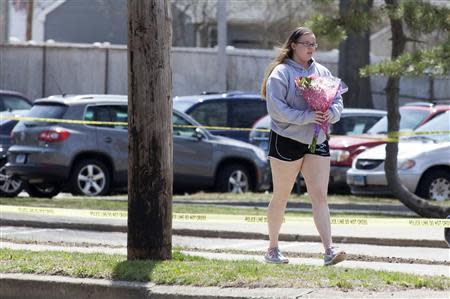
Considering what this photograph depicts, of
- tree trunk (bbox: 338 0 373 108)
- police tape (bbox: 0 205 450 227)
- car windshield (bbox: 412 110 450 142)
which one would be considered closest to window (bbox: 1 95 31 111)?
police tape (bbox: 0 205 450 227)

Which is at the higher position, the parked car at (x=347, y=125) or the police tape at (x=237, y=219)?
the parked car at (x=347, y=125)

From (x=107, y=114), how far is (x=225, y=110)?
3.61m

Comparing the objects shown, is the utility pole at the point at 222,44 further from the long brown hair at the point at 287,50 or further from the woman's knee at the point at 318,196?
the woman's knee at the point at 318,196

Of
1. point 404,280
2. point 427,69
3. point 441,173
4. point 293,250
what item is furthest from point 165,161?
point 441,173

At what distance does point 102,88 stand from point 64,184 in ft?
42.7

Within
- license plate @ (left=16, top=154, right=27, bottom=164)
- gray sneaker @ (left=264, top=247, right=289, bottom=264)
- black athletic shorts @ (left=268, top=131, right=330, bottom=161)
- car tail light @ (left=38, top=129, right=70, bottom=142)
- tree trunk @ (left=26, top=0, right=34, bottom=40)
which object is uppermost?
tree trunk @ (left=26, top=0, right=34, bottom=40)

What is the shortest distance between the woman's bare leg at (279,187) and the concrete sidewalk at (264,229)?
268 centimetres

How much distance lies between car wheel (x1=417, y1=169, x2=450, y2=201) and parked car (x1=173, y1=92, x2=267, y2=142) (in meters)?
4.42

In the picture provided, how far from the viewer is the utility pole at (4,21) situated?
30627 mm

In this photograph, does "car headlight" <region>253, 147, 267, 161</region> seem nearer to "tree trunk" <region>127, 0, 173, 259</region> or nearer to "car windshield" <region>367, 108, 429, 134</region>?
"car windshield" <region>367, 108, 429, 134</region>

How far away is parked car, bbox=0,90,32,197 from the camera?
1820cm

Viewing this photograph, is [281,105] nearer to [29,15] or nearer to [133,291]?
[133,291]

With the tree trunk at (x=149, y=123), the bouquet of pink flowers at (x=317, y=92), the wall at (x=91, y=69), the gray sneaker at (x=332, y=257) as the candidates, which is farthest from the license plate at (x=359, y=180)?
the wall at (x=91, y=69)

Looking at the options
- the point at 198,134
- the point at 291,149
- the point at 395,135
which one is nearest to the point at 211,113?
the point at 198,134
